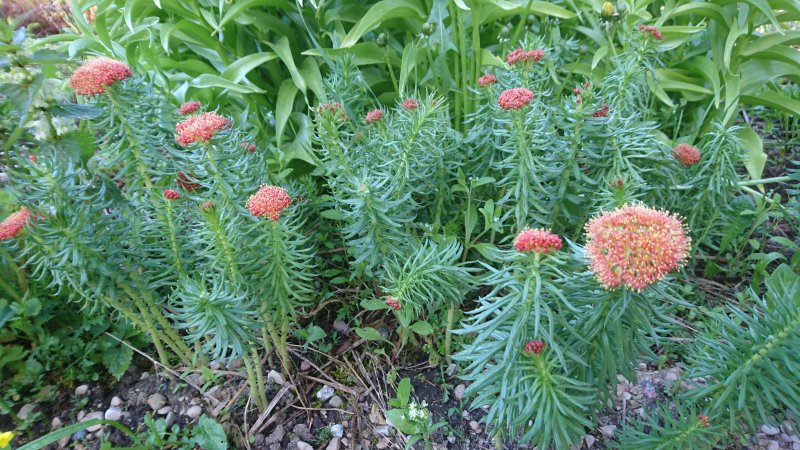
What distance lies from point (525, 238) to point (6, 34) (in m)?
1.49

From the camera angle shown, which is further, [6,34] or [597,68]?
[597,68]

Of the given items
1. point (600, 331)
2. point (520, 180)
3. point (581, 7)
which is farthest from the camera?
point (581, 7)

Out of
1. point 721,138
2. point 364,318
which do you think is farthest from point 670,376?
point 364,318

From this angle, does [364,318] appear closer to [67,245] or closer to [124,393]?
[124,393]

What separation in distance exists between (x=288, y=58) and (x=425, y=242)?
1.11 metres

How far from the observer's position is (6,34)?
1.38 metres

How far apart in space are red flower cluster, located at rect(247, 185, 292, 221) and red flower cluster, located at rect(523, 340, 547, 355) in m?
0.69

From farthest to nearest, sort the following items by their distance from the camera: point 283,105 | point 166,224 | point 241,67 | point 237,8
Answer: point 283,105, point 241,67, point 237,8, point 166,224

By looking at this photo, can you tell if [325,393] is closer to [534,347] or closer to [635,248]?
[534,347]

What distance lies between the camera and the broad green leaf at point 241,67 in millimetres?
2152

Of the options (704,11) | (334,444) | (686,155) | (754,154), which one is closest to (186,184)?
(334,444)

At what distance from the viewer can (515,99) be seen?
1.40 metres

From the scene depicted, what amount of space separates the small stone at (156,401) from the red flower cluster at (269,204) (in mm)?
895

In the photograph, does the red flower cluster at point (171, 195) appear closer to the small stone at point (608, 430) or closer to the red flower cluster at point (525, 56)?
the red flower cluster at point (525, 56)
